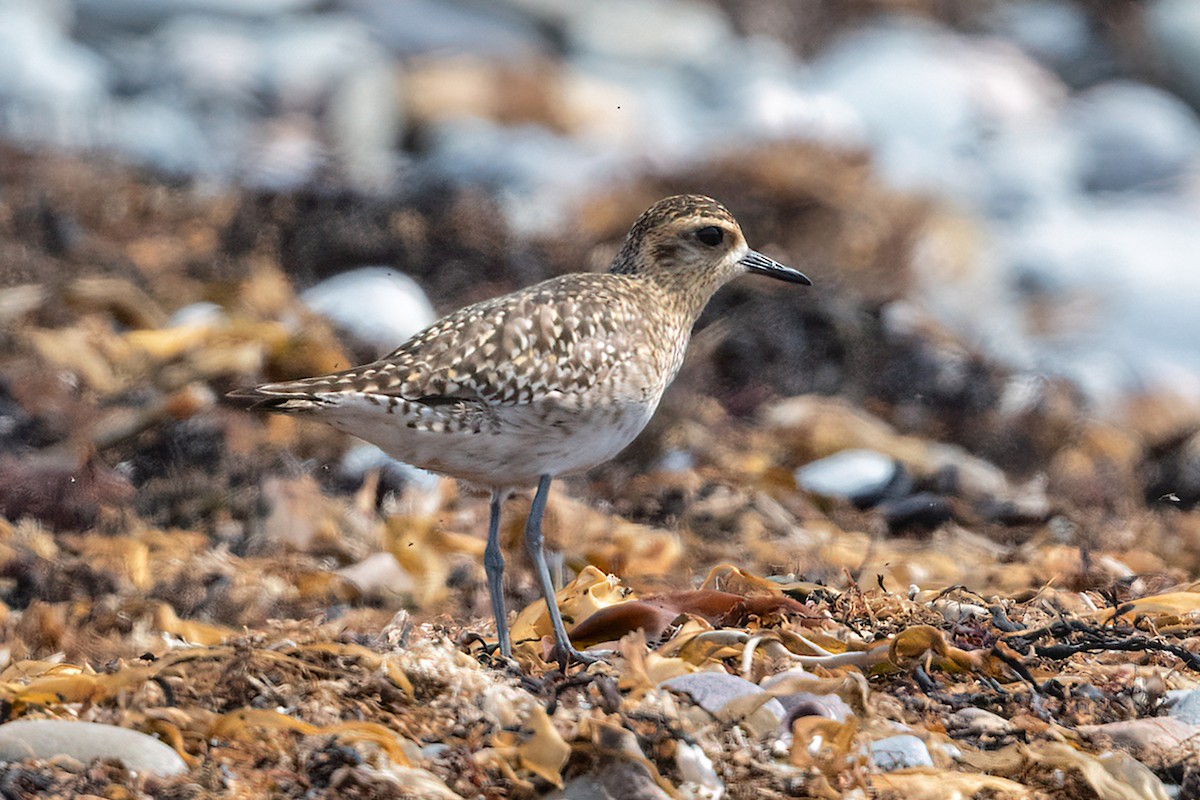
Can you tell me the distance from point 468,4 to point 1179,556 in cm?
1052

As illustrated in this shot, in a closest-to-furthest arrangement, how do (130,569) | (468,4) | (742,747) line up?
(742,747)
(130,569)
(468,4)

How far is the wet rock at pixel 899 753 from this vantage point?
284 centimetres

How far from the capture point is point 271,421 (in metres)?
6.15

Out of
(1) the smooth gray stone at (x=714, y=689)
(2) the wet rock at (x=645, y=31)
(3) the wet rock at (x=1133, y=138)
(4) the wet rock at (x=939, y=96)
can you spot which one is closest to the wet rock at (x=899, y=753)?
(1) the smooth gray stone at (x=714, y=689)

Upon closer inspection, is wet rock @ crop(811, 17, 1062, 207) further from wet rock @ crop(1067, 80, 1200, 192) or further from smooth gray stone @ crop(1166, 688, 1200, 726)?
smooth gray stone @ crop(1166, 688, 1200, 726)

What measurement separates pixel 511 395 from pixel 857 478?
9.00 feet

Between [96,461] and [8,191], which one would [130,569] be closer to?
[96,461]

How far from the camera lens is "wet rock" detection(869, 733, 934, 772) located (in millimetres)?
2836

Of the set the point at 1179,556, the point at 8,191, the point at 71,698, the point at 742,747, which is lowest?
the point at 8,191

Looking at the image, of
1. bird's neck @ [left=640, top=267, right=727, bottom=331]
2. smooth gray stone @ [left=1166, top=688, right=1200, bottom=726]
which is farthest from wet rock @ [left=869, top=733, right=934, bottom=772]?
bird's neck @ [left=640, top=267, right=727, bottom=331]

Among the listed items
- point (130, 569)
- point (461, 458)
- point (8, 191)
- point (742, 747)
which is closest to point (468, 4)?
point (8, 191)

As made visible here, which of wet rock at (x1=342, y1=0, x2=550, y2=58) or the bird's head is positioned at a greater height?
the bird's head

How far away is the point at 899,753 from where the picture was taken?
9.37ft

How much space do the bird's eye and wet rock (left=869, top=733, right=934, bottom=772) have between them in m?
1.77
